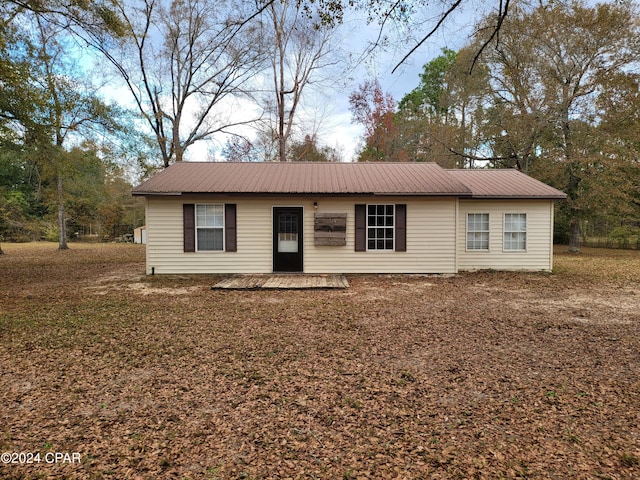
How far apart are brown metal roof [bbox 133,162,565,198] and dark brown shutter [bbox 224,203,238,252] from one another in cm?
58

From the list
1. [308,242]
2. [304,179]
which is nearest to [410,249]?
[308,242]

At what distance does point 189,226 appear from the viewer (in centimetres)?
995

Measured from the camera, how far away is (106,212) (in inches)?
1098

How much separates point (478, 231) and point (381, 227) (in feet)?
11.2

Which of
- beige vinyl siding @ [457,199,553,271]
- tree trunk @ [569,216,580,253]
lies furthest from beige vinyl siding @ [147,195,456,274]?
tree trunk @ [569,216,580,253]

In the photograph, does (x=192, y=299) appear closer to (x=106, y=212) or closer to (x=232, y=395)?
(x=232, y=395)

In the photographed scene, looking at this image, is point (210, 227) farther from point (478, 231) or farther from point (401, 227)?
point (478, 231)

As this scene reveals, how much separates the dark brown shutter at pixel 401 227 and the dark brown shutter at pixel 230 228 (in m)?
4.77

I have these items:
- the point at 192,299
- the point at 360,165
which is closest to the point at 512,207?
the point at 360,165

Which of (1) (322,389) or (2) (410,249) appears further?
(2) (410,249)

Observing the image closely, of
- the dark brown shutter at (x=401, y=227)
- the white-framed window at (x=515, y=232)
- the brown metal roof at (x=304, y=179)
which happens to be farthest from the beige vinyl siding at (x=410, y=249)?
the white-framed window at (x=515, y=232)

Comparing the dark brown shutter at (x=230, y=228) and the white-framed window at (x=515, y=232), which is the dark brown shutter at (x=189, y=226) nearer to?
the dark brown shutter at (x=230, y=228)

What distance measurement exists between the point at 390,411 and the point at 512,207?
33.3ft

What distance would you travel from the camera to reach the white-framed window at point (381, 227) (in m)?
10.2
